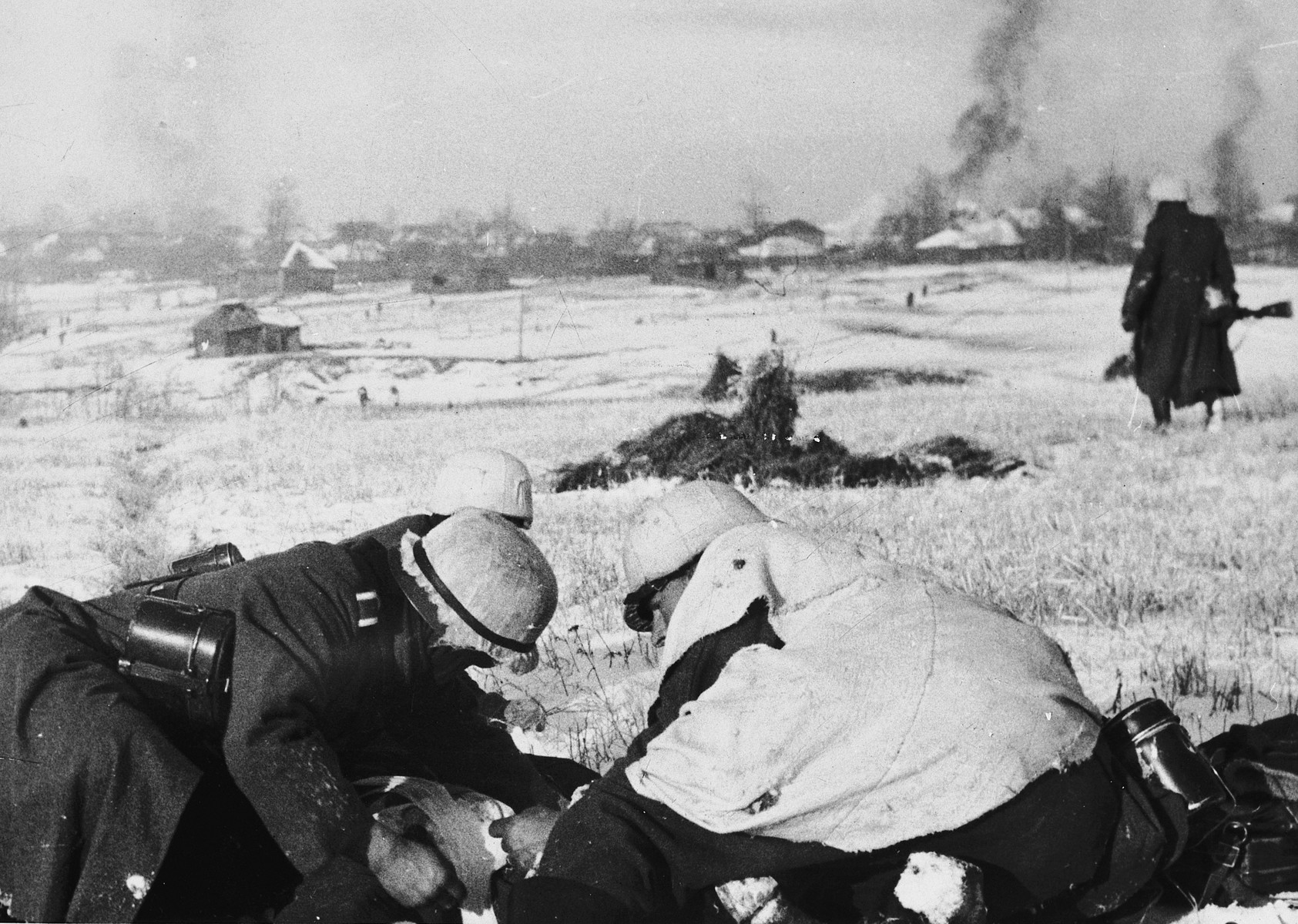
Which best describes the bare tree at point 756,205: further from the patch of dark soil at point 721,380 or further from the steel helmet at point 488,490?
the steel helmet at point 488,490

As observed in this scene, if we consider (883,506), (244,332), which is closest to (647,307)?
(883,506)

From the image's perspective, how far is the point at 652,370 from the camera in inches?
253

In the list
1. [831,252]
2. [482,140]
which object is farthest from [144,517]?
[831,252]

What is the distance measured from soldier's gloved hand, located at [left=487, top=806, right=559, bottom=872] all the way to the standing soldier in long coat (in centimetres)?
469

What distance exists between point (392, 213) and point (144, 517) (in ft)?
5.90

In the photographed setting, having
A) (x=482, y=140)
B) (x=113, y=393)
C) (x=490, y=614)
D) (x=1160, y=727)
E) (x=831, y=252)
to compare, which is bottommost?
(x=1160, y=727)

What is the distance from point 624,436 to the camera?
6.43 m

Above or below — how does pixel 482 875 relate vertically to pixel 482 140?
below

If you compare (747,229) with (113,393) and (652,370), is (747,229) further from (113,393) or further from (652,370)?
(113,393)

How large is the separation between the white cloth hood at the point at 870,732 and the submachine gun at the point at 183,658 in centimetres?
108

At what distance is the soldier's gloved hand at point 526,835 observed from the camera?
3.32 metres

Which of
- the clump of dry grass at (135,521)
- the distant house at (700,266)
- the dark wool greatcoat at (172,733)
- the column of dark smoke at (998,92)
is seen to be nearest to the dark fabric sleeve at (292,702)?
the dark wool greatcoat at (172,733)

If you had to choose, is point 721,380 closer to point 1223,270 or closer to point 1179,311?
point 1179,311

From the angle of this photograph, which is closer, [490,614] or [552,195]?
[490,614]
